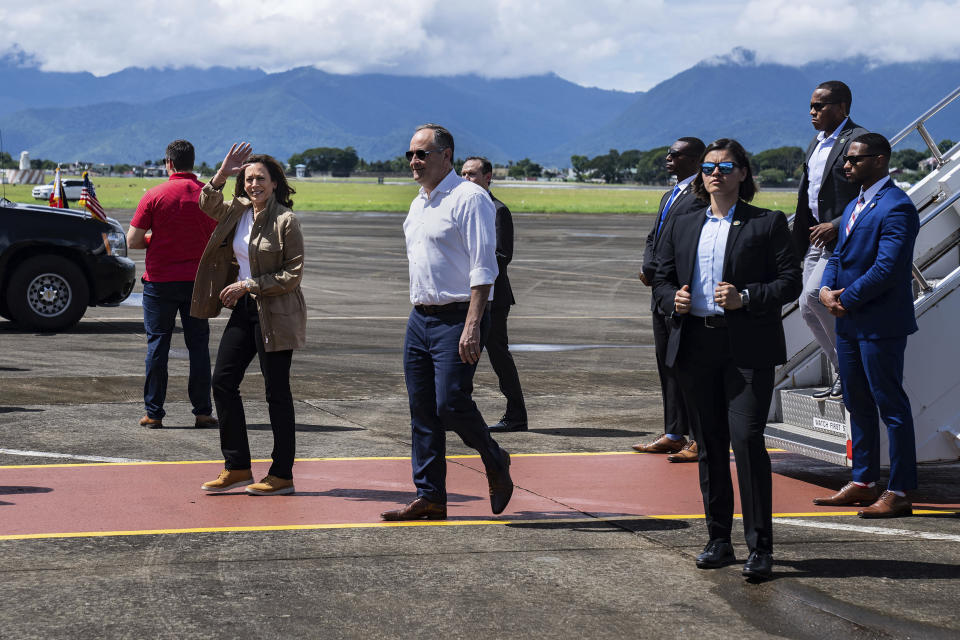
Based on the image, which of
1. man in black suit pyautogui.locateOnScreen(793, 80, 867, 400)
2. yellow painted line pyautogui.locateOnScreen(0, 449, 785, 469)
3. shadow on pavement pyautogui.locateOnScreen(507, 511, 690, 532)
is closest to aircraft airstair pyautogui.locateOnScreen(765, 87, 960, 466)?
man in black suit pyautogui.locateOnScreen(793, 80, 867, 400)

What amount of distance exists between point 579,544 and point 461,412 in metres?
0.87

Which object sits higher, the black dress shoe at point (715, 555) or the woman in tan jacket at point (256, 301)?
the woman in tan jacket at point (256, 301)

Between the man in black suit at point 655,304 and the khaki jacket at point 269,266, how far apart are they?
2.22 m

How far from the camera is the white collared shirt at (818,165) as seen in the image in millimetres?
7277

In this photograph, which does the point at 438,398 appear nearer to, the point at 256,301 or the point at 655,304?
the point at 256,301

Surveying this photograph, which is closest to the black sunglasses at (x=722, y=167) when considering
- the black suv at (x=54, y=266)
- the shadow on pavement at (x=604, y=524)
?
the shadow on pavement at (x=604, y=524)

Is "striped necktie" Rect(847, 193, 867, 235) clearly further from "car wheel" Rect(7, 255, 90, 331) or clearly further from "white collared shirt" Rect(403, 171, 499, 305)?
"car wheel" Rect(7, 255, 90, 331)

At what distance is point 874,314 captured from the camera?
654 cm

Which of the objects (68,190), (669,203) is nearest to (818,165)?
(669,203)

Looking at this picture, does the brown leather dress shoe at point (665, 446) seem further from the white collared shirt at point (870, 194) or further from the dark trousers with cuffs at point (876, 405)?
the white collared shirt at point (870, 194)

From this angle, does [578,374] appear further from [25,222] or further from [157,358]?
[25,222]

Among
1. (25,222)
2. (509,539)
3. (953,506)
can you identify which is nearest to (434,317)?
(509,539)

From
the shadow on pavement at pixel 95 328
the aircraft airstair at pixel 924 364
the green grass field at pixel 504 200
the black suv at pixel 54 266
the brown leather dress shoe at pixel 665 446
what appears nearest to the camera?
the aircraft airstair at pixel 924 364

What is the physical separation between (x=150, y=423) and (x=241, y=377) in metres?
2.50
